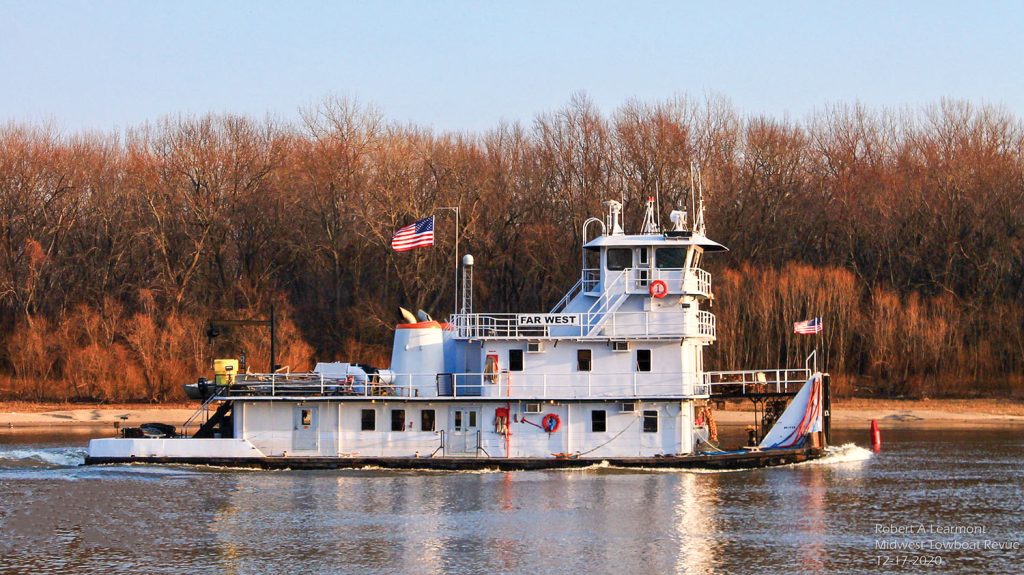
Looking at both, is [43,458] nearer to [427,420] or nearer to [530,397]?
[427,420]

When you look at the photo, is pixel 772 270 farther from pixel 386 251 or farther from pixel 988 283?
pixel 386 251

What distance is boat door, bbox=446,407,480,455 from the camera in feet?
121

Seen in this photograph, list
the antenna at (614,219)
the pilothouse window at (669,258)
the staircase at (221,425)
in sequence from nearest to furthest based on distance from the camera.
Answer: the pilothouse window at (669,258) < the antenna at (614,219) < the staircase at (221,425)

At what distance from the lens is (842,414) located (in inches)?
2277

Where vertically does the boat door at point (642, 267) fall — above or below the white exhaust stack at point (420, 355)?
above

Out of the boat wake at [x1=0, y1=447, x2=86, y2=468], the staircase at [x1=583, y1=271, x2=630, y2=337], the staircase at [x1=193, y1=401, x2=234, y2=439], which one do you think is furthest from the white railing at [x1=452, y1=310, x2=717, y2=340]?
the boat wake at [x1=0, y1=447, x2=86, y2=468]

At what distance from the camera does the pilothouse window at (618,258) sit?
3716 cm

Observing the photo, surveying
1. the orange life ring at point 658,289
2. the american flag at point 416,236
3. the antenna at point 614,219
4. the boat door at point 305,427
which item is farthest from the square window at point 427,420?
the antenna at point 614,219

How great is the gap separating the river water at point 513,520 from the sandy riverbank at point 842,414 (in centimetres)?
1724

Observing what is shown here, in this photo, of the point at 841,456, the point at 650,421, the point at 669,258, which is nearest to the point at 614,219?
the point at 669,258

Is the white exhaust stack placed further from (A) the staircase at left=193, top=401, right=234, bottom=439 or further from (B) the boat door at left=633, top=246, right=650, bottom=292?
(B) the boat door at left=633, top=246, right=650, bottom=292

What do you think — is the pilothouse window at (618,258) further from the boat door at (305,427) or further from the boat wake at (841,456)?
the boat door at (305,427)

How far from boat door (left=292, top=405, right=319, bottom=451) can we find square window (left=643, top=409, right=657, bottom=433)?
931 cm

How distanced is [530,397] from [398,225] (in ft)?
115
